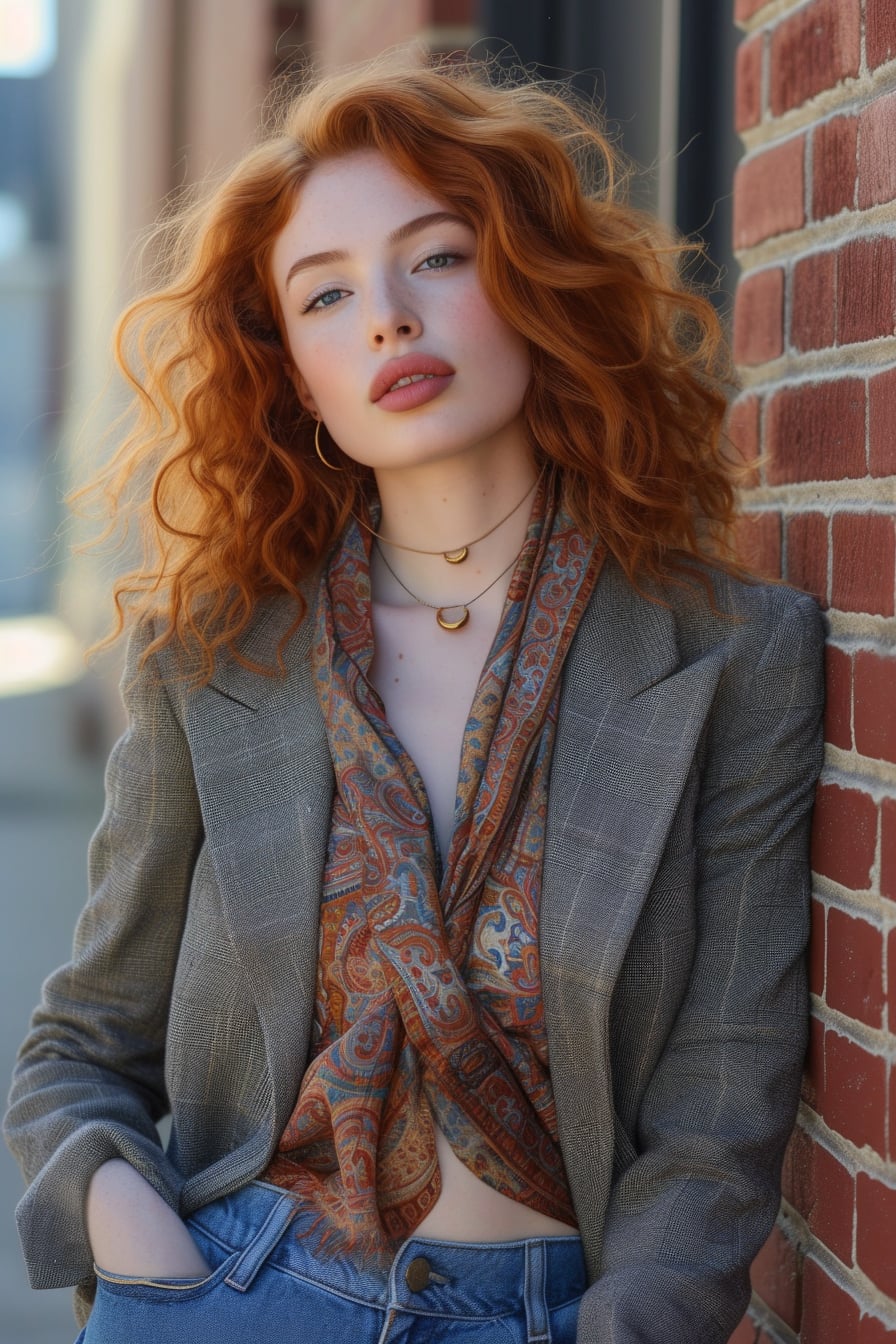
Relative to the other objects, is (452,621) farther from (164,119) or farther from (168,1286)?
(164,119)

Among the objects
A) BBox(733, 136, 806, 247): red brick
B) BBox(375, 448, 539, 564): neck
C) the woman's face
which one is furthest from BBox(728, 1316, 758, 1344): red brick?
BBox(733, 136, 806, 247): red brick

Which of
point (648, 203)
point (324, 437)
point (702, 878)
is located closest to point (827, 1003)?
point (702, 878)

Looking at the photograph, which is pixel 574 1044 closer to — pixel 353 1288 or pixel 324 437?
pixel 353 1288

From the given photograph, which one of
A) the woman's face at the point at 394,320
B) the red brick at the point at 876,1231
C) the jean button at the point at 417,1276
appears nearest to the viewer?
the red brick at the point at 876,1231

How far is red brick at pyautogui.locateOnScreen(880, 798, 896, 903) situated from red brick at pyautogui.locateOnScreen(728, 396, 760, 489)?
2.22 ft

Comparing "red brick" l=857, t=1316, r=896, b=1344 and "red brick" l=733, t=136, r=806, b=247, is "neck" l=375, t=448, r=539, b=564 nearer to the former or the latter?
"red brick" l=733, t=136, r=806, b=247

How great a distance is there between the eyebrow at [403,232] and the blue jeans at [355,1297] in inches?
50.4

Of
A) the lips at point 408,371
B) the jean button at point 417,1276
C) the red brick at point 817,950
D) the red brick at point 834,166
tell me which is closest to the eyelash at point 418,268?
the lips at point 408,371

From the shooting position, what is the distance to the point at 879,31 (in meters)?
1.94

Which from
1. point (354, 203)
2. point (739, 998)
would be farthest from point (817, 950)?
point (354, 203)

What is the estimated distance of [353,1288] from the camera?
1.99m

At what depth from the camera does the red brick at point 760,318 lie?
2.32 m

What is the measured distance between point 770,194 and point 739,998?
1.14m

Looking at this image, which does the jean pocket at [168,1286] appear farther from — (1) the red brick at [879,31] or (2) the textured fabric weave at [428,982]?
(1) the red brick at [879,31]
